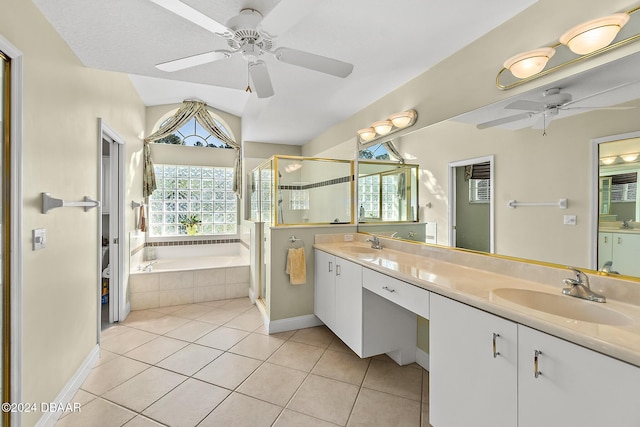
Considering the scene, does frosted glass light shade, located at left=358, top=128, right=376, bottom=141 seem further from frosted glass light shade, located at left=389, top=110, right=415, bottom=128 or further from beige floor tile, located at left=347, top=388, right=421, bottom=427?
beige floor tile, located at left=347, top=388, right=421, bottom=427

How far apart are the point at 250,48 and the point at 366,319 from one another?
1.97 meters

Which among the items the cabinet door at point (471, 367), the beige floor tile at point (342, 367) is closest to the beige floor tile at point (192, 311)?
the beige floor tile at point (342, 367)

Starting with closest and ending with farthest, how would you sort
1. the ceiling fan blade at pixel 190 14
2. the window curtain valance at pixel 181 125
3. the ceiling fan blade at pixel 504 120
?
the ceiling fan blade at pixel 190 14
the ceiling fan blade at pixel 504 120
the window curtain valance at pixel 181 125

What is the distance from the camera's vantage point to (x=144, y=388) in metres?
2.01

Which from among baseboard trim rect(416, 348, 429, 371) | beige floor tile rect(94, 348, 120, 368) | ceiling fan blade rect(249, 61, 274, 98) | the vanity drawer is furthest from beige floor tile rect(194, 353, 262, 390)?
ceiling fan blade rect(249, 61, 274, 98)

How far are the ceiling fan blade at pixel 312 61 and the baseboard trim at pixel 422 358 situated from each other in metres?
2.15

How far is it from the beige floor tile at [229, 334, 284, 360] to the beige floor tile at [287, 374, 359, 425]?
0.54m

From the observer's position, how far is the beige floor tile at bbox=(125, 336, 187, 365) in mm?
2414

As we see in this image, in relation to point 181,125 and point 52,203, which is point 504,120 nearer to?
point 52,203

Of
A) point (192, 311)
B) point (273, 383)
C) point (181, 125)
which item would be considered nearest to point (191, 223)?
point (181, 125)

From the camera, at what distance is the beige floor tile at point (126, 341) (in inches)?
102

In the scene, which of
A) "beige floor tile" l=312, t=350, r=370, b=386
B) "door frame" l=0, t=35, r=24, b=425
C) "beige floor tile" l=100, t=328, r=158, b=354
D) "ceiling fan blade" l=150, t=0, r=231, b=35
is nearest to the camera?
"ceiling fan blade" l=150, t=0, r=231, b=35

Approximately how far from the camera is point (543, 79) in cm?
147

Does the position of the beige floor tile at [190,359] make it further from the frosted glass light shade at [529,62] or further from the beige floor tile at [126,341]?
the frosted glass light shade at [529,62]
